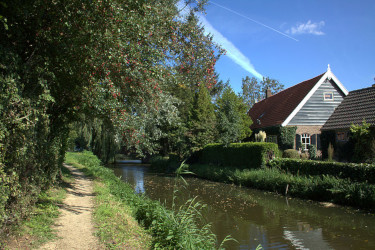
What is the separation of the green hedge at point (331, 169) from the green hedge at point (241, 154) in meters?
0.81

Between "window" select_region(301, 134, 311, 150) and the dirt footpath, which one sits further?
"window" select_region(301, 134, 311, 150)

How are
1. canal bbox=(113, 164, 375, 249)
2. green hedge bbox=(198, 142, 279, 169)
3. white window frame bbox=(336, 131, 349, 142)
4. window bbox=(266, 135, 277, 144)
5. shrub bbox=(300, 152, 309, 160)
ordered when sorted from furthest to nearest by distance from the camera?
window bbox=(266, 135, 277, 144)
shrub bbox=(300, 152, 309, 160)
white window frame bbox=(336, 131, 349, 142)
green hedge bbox=(198, 142, 279, 169)
canal bbox=(113, 164, 375, 249)

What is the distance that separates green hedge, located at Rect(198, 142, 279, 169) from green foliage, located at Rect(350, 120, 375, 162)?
4.97 metres

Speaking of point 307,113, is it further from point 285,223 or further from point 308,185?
point 285,223

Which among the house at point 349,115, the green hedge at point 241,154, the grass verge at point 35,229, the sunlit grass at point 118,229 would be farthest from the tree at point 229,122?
the grass verge at point 35,229

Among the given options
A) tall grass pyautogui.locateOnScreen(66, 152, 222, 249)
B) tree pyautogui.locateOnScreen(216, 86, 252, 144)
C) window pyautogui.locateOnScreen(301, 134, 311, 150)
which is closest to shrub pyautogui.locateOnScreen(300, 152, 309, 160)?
window pyautogui.locateOnScreen(301, 134, 311, 150)

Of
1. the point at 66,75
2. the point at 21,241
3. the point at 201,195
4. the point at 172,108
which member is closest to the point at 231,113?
the point at 172,108

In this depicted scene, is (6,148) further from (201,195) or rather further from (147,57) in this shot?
(201,195)

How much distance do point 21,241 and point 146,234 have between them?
7.91 ft

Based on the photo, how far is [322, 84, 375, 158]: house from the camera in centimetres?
2000

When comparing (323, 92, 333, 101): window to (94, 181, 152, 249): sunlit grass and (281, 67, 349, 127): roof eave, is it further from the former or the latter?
(94, 181, 152, 249): sunlit grass

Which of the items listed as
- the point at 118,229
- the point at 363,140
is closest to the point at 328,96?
the point at 363,140

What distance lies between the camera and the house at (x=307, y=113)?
77.2ft

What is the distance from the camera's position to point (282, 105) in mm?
26844
